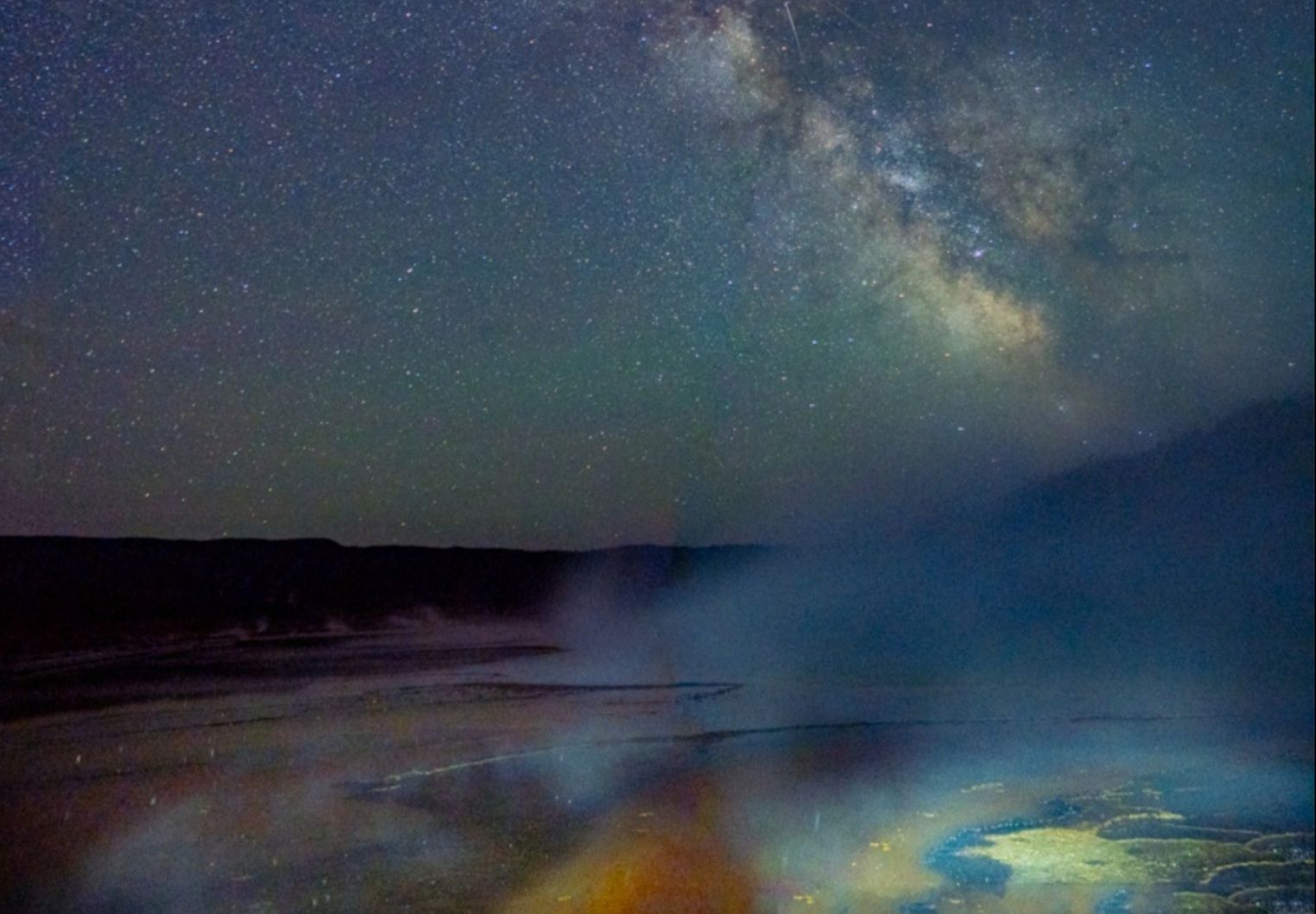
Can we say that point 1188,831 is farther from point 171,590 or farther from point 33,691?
point 171,590

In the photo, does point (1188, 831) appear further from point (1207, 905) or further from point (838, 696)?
point (838, 696)

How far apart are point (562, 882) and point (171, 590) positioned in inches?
827

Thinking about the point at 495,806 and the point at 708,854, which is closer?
the point at 708,854

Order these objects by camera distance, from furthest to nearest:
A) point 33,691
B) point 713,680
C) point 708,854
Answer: point 713,680 < point 33,691 < point 708,854

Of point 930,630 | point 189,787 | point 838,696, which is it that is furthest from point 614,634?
point 189,787

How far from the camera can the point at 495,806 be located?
339 inches

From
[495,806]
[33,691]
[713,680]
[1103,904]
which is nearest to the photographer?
[1103,904]

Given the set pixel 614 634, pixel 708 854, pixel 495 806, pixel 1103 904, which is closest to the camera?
pixel 1103 904

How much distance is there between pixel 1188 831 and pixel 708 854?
11.0 feet

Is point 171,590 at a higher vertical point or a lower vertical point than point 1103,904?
higher

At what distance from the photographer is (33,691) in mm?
13867

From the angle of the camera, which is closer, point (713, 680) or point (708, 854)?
point (708, 854)

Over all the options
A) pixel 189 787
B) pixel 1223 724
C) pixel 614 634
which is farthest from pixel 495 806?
pixel 614 634

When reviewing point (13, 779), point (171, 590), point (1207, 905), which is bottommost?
point (1207, 905)
